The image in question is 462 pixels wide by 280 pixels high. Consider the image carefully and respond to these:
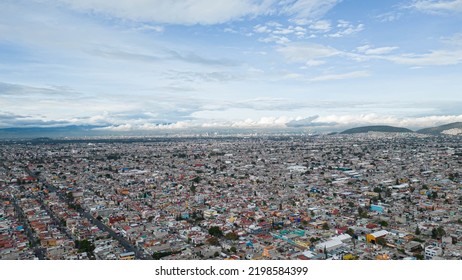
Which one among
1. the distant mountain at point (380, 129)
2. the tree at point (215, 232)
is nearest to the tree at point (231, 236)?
the tree at point (215, 232)

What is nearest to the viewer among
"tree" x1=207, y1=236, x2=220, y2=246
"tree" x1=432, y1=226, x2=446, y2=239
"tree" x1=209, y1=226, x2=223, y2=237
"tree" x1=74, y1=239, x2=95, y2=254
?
"tree" x1=74, y1=239, x2=95, y2=254

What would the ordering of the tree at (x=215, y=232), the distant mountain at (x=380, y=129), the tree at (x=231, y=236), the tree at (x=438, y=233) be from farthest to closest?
the distant mountain at (x=380, y=129) → the tree at (x=215, y=232) → the tree at (x=231, y=236) → the tree at (x=438, y=233)

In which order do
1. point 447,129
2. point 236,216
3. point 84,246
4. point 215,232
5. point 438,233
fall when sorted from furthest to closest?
1. point 447,129
2. point 236,216
3. point 215,232
4. point 438,233
5. point 84,246

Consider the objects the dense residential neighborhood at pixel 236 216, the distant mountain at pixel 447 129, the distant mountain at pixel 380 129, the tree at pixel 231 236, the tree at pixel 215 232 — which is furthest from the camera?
the distant mountain at pixel 380 129

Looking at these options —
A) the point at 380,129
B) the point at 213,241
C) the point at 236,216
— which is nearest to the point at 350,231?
the point at 236,216

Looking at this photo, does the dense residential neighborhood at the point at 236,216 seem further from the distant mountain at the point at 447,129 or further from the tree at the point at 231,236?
the distant mountain at the point at 447,129

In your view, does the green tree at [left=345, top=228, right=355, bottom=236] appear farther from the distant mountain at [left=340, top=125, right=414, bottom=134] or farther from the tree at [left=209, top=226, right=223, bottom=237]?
the distant mountain at [left=340, top=125, right=414, bottom=134]

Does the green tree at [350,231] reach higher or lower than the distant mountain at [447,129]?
lower

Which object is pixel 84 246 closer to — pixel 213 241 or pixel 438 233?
pixel 213 241

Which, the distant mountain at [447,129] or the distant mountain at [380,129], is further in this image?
the distant mountain at [380,129]

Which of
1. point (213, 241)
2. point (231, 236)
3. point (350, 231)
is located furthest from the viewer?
point (350, 231)

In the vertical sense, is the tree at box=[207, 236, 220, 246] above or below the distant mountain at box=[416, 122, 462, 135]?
below

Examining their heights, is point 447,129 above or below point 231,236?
above

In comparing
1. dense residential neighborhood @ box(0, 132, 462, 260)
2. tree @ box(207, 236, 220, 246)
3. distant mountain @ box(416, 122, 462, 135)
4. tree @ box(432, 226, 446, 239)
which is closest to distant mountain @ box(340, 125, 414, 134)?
distant mountain @ box(416, 122, 462, 135)
